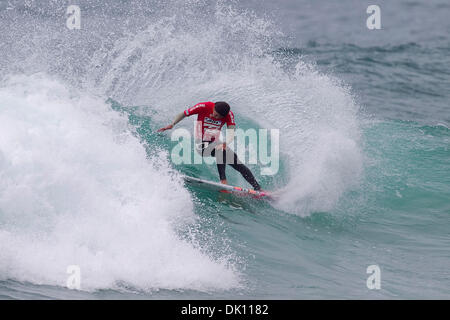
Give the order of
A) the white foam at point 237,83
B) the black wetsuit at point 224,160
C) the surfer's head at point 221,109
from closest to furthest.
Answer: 1. the surfer's head at point 221,109
2. the black wetsuit at point 224,160
3. the white foam at point 237,83

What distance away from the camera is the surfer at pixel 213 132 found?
9.02 m

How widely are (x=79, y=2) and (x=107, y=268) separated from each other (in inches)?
647

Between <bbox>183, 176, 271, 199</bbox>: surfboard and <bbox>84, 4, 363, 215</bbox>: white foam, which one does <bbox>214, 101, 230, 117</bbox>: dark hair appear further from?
<bbox>84, 4, 363, 215</bbox>: white foam

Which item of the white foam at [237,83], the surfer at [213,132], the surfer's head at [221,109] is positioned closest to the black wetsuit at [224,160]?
the surfer at [213,132]

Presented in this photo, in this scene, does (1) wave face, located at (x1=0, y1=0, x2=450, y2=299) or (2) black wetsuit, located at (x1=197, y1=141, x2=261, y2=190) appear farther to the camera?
(2) black wetsuit, located at (x1=197, y1=141, x2=261, y2=190)

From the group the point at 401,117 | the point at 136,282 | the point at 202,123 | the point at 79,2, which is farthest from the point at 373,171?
the point at 79,2

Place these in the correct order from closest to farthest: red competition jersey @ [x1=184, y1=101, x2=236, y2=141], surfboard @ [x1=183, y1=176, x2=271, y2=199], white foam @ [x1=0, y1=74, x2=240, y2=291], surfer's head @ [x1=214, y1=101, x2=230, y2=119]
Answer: white foam @ [x1=0, y1=74, x2=240, y2=291] < surfer's head @ [x1=214, y1=101, x2=230, y2=119] < red competition jersey @ [x1=184, y1=101, x2=236, y2=141] < surfboard @ [x1=183, y1=176, x2=271, y2=199]

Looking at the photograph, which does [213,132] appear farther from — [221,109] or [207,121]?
[221,109]

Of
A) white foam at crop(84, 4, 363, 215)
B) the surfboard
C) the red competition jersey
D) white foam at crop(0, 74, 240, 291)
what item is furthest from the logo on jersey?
white foam at crop(84, 4, 363, 215)

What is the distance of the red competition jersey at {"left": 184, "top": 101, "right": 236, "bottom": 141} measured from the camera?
9.02m

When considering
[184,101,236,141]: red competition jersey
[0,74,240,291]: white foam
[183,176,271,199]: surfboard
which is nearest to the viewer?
[0,74,240,291]: white foam

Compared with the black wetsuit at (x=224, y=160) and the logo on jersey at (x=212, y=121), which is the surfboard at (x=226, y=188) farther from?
the logo on jersey at (x=212, y=121)

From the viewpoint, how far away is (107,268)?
19.0 feet
